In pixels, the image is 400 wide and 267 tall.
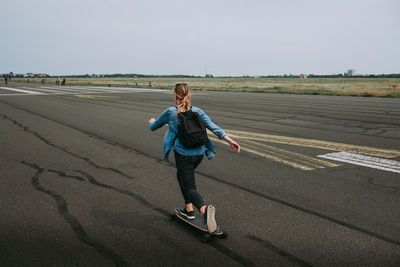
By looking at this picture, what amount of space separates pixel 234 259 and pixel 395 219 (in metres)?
2.21

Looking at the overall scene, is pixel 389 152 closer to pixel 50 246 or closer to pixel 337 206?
pixel 337 206

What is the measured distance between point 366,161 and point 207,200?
12.5 ft

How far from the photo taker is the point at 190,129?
11.7 feet

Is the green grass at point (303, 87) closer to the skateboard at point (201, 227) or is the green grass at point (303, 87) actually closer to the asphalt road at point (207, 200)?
the asphalt road at point (207, 200)

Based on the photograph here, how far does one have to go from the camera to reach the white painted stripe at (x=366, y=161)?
6.29 meters

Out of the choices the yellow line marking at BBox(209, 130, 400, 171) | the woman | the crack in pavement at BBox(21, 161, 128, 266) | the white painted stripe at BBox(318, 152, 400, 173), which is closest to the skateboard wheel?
the woman

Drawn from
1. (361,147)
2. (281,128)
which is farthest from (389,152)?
(281,128)

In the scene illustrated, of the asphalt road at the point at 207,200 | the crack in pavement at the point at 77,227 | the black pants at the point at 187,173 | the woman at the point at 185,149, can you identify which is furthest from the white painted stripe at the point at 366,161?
the crack in pavement at the point at 77,227

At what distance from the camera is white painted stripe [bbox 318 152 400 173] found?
20.6ft

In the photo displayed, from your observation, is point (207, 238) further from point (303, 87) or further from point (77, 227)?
point (303, 87)

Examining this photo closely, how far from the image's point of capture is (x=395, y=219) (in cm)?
407

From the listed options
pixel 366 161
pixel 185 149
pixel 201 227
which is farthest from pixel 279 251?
pixel 366 161

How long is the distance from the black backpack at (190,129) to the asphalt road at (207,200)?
1044mm

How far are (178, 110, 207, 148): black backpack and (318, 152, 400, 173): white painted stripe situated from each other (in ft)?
13.9
